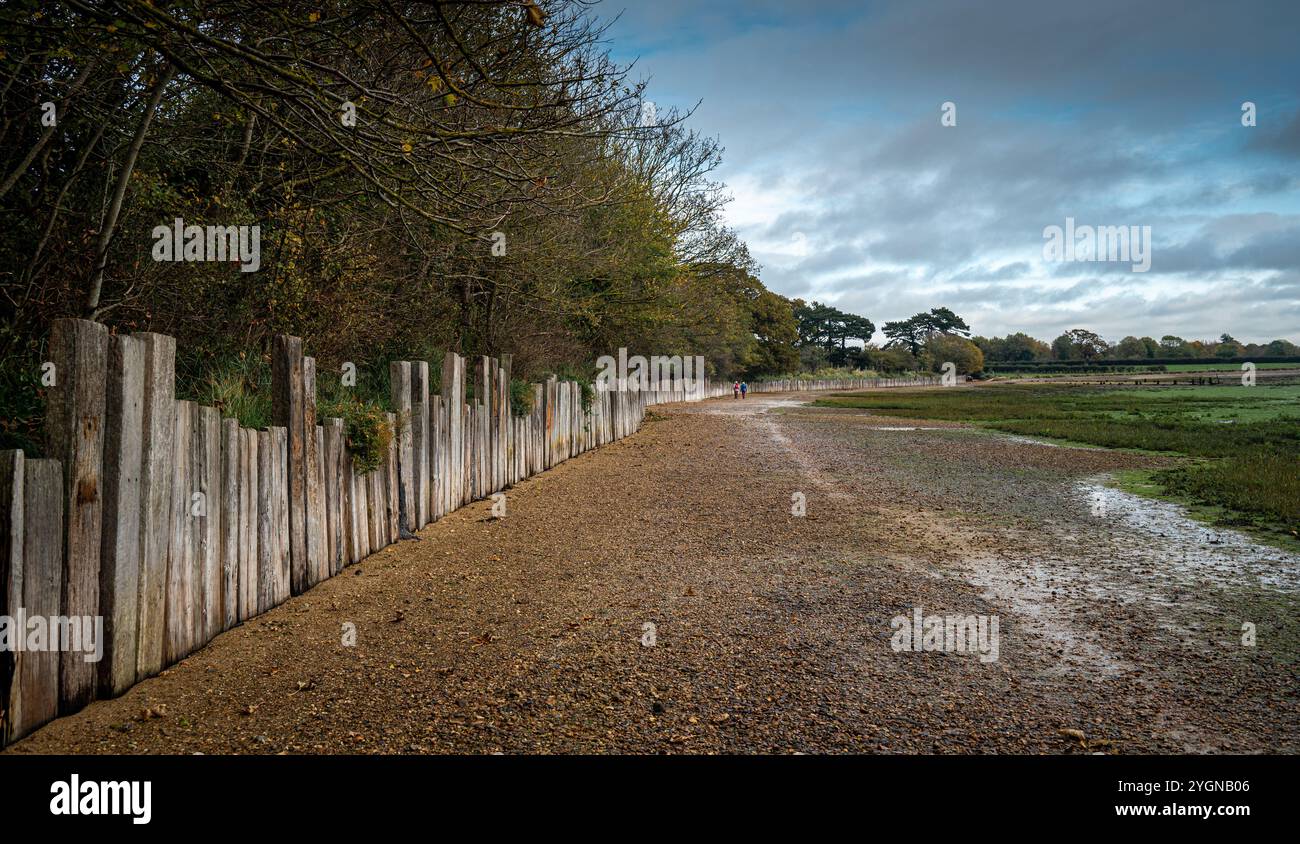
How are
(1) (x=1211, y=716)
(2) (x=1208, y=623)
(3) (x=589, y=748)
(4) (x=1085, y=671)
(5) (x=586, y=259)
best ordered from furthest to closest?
1. (5) (x=586, y=259)
2. (2) (x=1208, y=623)
3. (4) (x=1085, y=671)
4. (1) (x=1211, y=716)
5. (3) (x=589, y=748)

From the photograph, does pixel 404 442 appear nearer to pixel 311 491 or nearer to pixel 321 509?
pixel 321 509

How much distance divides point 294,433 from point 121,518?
6.39 feet

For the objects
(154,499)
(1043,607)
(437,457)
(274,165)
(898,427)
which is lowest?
(1043,607)

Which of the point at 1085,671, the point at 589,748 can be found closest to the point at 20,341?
the point at 589,748

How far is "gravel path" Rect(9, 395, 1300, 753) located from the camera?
370 centimetres

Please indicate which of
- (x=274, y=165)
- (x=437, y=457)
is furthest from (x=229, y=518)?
(x=274, y=165)

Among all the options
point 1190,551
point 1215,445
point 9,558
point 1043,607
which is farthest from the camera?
point 1215,445

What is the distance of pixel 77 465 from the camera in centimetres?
371

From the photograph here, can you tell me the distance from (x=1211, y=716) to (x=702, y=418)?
956 inches

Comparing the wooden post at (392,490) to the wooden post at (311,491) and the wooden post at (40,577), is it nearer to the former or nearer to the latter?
the wooden post at (311,491)

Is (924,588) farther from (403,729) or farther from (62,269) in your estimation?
(62,269)

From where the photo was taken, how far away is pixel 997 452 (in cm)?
1747

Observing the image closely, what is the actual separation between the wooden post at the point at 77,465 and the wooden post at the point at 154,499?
29 centimetres
